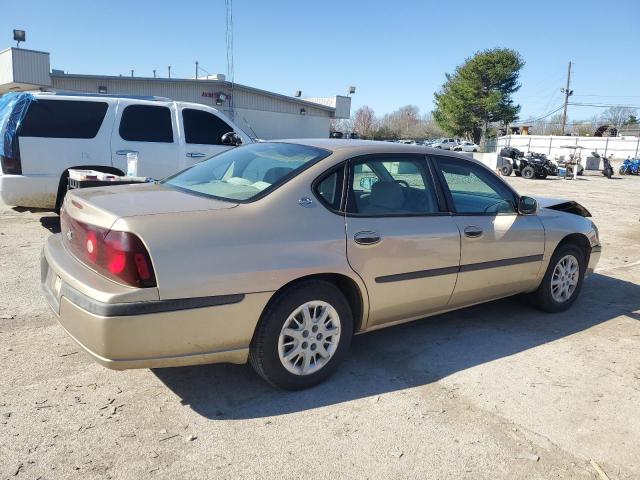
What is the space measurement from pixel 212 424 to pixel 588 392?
2452 millimetres

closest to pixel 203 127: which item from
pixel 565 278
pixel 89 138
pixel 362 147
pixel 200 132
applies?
pixel 200 132

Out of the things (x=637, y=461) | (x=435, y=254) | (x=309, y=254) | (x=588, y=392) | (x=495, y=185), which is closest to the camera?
(x=637, y=461)

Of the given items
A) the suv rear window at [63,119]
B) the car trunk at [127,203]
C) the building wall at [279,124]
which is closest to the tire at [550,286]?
the car trunk at [127,203]

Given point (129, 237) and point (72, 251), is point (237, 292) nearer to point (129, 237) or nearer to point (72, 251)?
point (129, 237)

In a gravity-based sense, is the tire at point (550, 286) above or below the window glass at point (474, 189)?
below

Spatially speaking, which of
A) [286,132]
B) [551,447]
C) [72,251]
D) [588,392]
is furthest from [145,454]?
[286,132]

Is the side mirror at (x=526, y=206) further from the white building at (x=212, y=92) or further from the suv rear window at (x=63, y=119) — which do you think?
the white building at (x=212, y=92)

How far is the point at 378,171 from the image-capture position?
377 centimetres

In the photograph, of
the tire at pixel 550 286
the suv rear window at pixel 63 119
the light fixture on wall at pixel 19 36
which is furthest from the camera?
the light fixture on wall at pixel 19 36

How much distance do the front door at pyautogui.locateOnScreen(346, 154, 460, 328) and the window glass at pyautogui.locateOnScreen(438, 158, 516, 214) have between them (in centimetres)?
27

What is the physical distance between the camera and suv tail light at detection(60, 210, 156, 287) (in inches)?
104

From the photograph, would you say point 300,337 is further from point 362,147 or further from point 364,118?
point 364,118

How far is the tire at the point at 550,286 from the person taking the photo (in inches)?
188

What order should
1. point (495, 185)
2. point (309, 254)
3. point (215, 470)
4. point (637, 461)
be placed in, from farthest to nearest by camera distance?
1. point (495, 185)
2. point (309, 254)
3. point (637, 461)
4. point (215, 470)
